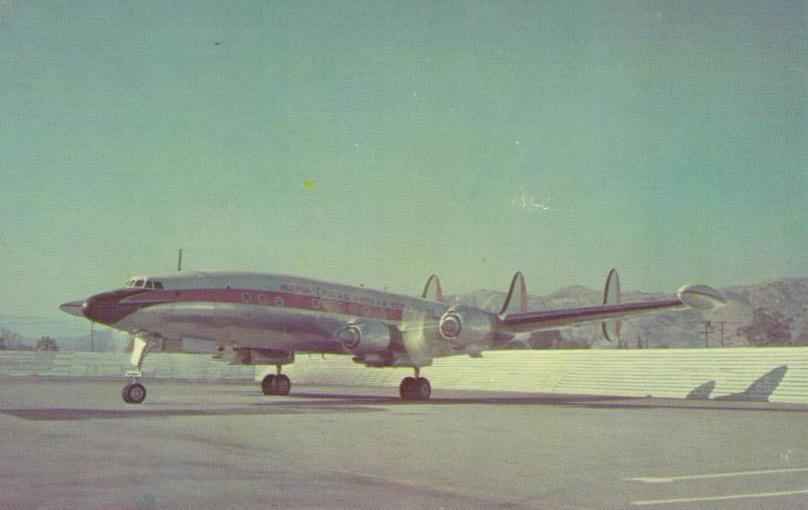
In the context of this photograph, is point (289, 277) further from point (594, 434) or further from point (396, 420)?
point (594, 434)

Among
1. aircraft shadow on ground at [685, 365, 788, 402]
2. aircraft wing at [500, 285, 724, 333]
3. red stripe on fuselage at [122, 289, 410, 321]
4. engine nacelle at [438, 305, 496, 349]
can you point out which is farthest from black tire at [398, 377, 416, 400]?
aircraft shadow on ground at [685, 365, 788, 402]

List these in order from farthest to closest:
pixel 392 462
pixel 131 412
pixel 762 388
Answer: pixel 762 388
pixel 131 412
pixel 392 462

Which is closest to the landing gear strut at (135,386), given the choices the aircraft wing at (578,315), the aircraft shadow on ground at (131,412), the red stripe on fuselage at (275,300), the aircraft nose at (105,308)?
the aircraft nose at (105,308)

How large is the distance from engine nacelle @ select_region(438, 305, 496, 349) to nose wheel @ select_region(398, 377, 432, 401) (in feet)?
7.01

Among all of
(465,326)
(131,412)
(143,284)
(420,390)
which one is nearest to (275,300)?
(143,284)

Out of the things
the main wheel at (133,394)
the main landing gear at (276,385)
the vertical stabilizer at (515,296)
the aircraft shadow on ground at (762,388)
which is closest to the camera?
the main wheel at (133,394)

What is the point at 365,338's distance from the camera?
2498cm

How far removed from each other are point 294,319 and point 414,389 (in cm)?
457

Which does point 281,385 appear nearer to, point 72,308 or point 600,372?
point 72,308

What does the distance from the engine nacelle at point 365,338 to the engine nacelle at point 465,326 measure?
1.93 metres

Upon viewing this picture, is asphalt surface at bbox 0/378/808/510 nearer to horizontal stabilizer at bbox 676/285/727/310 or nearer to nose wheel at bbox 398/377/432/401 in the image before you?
horizontal stabilizer at bbox 676/285/727/310

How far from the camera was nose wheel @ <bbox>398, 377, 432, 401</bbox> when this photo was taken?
25688 millimetres

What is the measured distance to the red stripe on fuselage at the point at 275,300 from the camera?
71.6ft

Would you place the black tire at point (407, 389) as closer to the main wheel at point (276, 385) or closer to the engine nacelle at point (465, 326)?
the engine nacelle at point (465, 326)
